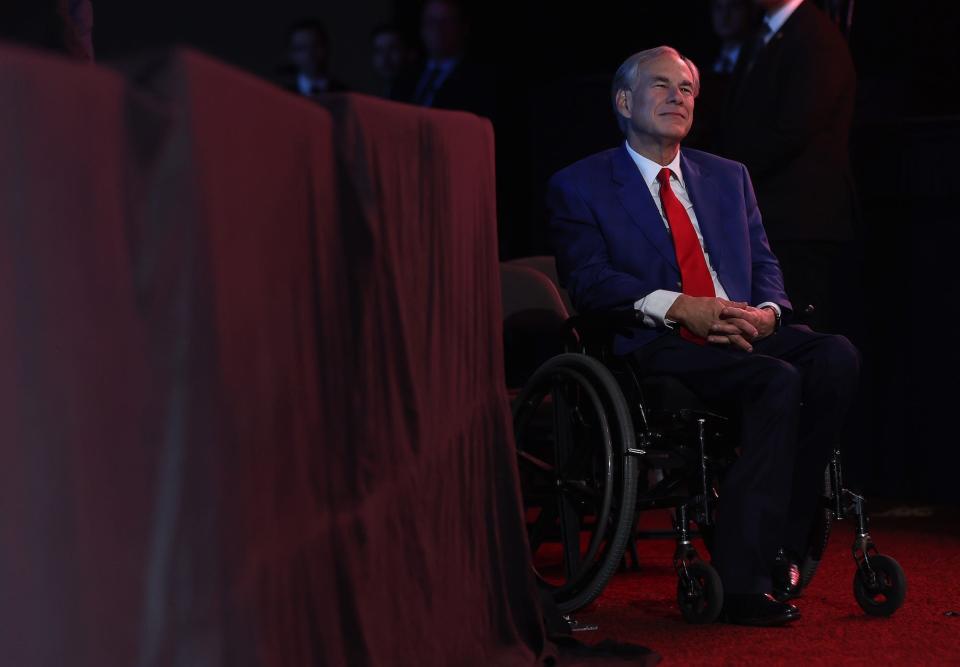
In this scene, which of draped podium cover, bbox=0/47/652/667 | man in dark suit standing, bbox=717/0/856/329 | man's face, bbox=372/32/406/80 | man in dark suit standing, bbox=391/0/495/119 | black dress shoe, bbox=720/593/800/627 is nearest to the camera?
draped podium cover, bbox=0/47/652/667

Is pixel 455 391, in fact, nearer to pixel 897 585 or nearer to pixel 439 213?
pixel 439 213

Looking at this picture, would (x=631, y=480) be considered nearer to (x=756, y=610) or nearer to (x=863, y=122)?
(x=756, y=610)

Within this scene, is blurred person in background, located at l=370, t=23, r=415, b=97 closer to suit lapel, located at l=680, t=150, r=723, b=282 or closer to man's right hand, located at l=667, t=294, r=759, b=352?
suit lapel, located at l=680, t=150, r=723, b=282

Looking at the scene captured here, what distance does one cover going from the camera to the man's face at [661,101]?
305 cm

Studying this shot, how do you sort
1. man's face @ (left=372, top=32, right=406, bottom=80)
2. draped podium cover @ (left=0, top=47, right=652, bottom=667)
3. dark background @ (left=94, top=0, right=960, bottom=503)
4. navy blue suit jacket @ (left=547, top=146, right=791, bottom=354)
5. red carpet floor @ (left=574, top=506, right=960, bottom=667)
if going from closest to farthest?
draped podium cover @ (left=0, top=47, right=652, bottom=667) < red carpet floor @ (left=574, top=506, right=960, bottom=667) < navy blue suit jacket @ (left=547, top=146, right=791, bottom=354) < dark background @ (left=94, top=0, right=960, bottom=503) < man's face @ (left=372, top=32, right=406, bottom=80)

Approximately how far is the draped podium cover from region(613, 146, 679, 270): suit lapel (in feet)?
4.43

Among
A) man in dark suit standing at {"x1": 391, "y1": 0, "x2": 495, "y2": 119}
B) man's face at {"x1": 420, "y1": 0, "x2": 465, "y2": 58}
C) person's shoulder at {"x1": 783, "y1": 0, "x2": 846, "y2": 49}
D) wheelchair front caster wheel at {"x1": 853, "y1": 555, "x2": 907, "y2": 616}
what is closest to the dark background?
man in dark suit standing at {"x1": 391, "y1": 0, "x2": 495, "y2": 119}

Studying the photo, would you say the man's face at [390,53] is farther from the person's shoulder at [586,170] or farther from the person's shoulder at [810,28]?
the person's shoulder at [586,170]

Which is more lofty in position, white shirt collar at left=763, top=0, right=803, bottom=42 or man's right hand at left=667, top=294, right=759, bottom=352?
white shirt collar at left=763, top=0, right=803, bottom=42

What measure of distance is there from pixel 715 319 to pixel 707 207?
1.10 feet

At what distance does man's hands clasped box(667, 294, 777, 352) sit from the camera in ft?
9.20

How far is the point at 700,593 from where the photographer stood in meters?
2.70

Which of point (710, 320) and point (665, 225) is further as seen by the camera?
point (665, 225)

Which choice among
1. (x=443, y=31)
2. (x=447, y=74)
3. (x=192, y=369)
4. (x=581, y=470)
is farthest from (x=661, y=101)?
(x=443, y=31)
